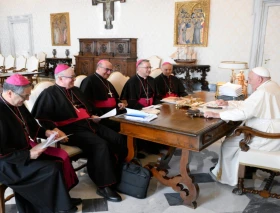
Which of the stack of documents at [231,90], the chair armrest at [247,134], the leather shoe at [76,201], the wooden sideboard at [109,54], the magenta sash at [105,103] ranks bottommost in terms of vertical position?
the leather shoe at [76,201]

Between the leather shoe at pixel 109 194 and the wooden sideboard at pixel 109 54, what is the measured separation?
228 inches

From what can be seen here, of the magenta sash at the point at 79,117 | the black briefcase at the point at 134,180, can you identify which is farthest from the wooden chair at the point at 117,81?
the black briefcase at the point at 134,180

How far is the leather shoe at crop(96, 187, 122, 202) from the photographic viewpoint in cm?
258

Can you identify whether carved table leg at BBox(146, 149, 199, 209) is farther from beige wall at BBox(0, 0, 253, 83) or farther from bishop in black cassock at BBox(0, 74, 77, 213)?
beige wall at BBox(0, 0, 253, 83)

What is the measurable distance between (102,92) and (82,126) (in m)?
0.76

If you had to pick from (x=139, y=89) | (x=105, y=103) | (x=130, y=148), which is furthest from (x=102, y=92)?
(x=130, y=148)

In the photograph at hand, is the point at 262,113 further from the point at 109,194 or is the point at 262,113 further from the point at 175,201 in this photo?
the point at 109,194

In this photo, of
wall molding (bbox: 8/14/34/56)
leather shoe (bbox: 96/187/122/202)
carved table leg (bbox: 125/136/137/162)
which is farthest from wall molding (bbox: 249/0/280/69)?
wall molding (bbox: 8/14/34/56)

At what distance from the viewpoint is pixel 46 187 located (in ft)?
7.11

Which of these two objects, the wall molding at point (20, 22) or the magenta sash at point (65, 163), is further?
the wall molding at point (20, 22)

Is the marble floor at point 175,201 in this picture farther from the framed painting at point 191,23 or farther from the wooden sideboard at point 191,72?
the framed painting at point 191,23

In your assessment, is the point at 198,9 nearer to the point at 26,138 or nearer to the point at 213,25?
the point at 213,25

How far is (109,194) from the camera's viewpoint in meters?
2.61

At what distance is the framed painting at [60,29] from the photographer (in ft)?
32.5
